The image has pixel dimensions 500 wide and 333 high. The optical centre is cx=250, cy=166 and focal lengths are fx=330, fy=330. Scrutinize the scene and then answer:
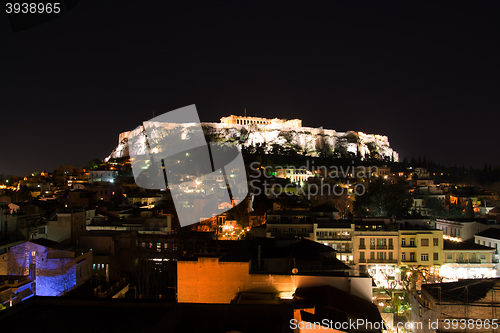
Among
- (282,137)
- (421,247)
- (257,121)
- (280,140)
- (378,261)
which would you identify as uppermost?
(257,121)

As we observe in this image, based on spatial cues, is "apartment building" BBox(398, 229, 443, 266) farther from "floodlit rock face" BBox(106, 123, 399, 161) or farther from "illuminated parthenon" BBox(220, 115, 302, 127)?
"illuminated parthenon" BBox(220, 115, 302, 127)

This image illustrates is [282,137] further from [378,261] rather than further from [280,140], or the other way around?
[378,261]

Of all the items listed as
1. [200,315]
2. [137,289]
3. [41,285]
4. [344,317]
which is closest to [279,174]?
[137,289]

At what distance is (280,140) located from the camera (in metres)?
69.8

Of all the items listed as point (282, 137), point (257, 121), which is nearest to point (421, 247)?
point (282, 137)

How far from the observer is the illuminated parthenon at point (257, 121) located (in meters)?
73.9

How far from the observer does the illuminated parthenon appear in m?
73.9

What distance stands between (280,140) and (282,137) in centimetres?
114

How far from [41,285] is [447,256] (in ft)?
60.9

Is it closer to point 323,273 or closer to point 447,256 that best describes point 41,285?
point 323,273

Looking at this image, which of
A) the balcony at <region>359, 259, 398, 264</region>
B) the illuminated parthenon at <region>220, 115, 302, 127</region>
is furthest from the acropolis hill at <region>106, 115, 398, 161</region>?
the balcony at <region>359, 259, 398, 264</region>

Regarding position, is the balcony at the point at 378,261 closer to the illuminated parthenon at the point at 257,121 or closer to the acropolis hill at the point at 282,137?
the acropolis hill at the point at 282,137

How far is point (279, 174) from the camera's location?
4581 cm

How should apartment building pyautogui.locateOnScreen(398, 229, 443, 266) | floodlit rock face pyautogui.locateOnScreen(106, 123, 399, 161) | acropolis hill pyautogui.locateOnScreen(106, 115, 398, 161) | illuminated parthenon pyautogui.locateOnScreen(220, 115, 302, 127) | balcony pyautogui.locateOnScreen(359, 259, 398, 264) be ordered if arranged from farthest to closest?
illuminated parthenon pyautogui.locateOnScreen(220, 115, 302, 127), acropolis hill pyautogui.locateOnScreen(106, 115, 398, 161), floodlit rock face pyautogui.locateOnScreen(106, 123, 399, 161), apartment building pyautogui.locateOnScreen(398, 229, 443, 266), balcony pyautogui.locateOnScreen(359, 259, 398, 264)
